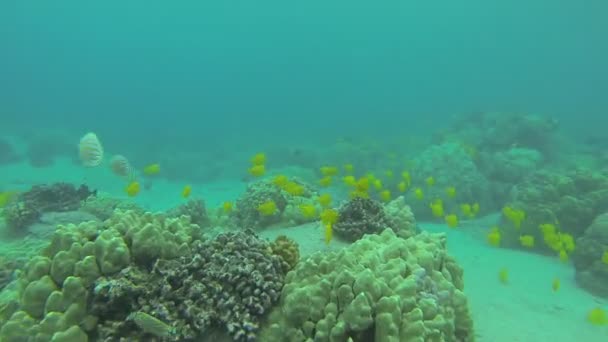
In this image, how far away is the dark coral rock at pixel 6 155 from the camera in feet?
96.2

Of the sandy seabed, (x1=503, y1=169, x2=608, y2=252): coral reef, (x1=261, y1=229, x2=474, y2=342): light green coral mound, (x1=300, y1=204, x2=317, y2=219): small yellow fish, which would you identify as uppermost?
(x1=300, y1=204, x2=317, y2=219): small yellow fish

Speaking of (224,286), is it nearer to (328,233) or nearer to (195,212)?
(328,233)

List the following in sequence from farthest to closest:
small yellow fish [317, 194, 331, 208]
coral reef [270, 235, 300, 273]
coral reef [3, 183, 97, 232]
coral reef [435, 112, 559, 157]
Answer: coral reef [435, 112, 559, 157] → coral reef [3, 183, 97, 232] → small yellow fish [317, 194, 331, 208] → coral reef [270, 235, 300, 273]

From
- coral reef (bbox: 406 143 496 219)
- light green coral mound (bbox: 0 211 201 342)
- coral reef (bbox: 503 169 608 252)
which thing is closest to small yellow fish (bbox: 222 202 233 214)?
light green coral mound (bbox: 0 211 201 342)

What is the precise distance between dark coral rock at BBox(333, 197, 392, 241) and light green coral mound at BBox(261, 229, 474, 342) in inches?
82.3

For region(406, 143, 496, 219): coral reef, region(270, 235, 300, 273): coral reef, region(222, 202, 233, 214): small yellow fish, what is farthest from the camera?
region(406, 143, 496, 219): coral reef

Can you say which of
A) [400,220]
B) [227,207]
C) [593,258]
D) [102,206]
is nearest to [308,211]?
[400,220]

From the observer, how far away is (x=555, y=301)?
9930 mm

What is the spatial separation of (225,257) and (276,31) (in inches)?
8125

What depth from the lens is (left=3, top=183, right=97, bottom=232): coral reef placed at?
956cm

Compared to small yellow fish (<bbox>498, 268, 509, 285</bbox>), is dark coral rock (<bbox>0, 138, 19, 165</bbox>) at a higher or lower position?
higher

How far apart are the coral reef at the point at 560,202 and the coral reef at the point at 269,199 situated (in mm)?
7747

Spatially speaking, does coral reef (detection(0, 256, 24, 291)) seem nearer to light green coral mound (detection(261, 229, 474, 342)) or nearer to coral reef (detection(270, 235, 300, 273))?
coral reef (detection(270, 235, 300, 273))

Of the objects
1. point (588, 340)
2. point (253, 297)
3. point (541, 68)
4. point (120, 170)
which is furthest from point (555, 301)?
point (541, 68)
